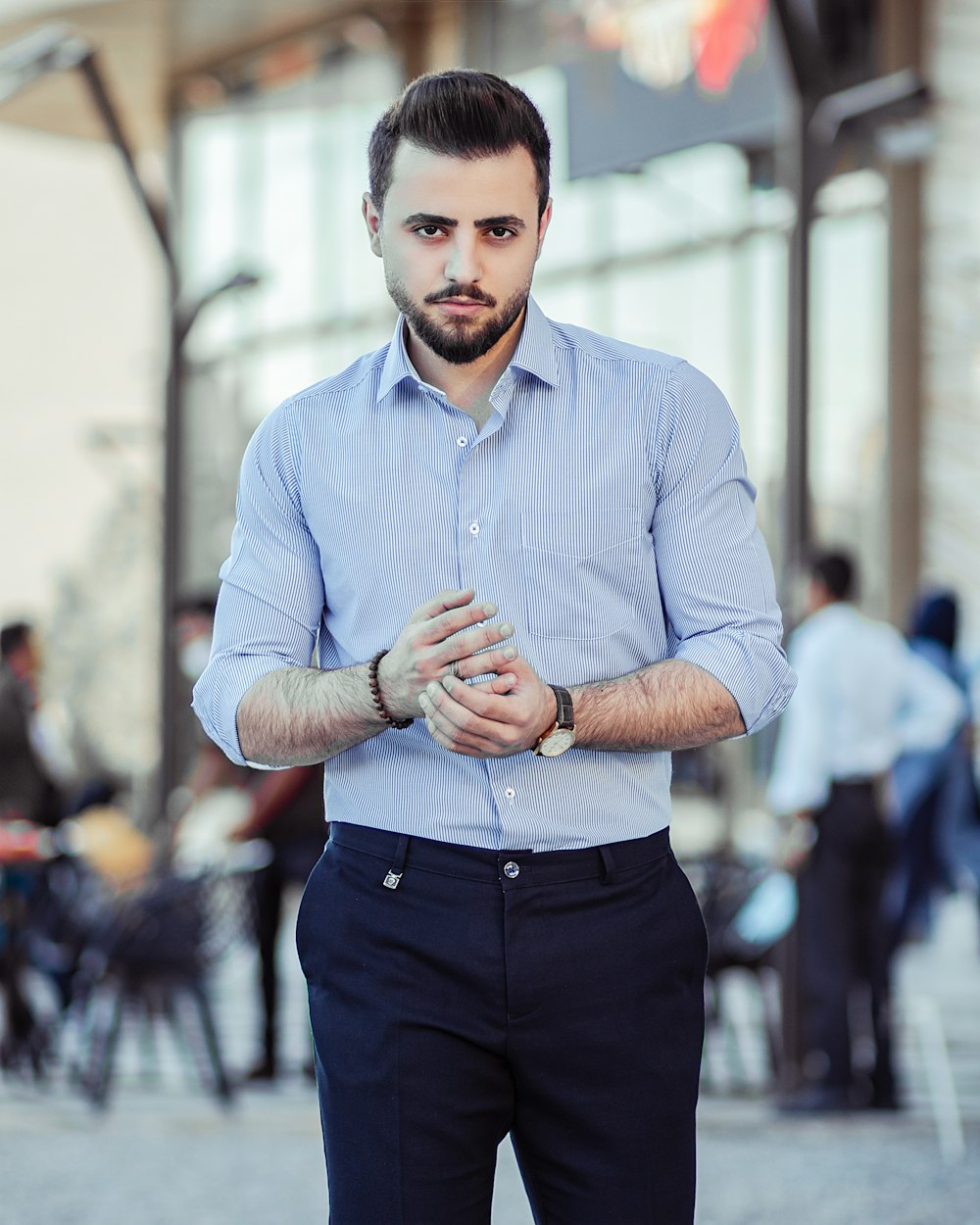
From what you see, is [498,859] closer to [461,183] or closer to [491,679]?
[491,679]

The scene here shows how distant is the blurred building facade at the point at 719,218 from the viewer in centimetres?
1248

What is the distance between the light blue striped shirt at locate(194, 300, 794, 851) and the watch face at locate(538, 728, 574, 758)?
0.14 metres

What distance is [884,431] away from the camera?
1287 cm

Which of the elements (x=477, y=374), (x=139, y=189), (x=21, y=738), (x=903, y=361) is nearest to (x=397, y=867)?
(x=477, y=374)

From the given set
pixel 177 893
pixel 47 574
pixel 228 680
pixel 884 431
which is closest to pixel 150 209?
pixel 177 893

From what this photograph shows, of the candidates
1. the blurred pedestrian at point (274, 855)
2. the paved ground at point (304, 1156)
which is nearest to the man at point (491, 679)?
the paved ground at point (304, 1156)

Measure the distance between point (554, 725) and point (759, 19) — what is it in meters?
12.3

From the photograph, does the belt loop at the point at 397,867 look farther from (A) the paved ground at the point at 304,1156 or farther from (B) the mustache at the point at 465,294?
(A) the paved ground at the point at 304,1156

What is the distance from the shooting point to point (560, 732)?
2039 millimetres

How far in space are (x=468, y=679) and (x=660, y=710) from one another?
0.77ft

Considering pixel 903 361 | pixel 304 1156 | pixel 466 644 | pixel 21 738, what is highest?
pixel 903 361

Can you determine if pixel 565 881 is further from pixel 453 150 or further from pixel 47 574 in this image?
pixel 47 574

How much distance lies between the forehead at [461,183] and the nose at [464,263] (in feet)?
0.09

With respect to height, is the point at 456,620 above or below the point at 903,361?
below
